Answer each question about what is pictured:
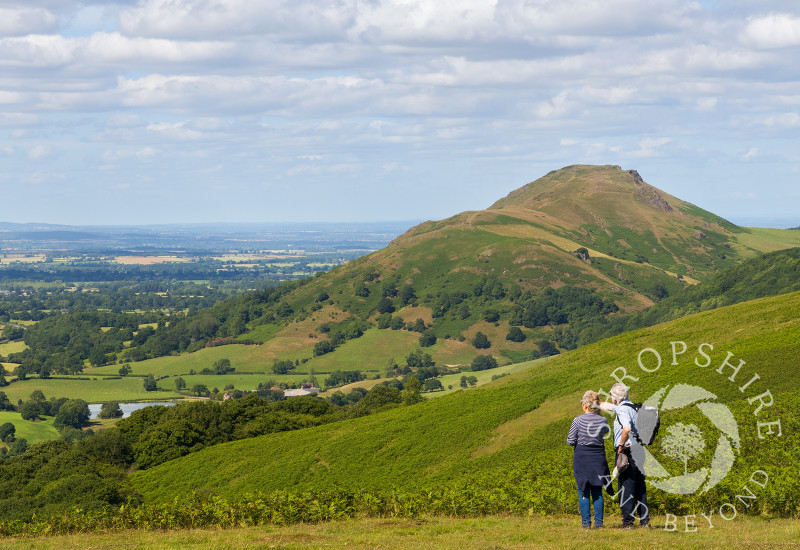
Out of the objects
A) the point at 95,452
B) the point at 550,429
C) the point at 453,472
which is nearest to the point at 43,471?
the point at 95,452

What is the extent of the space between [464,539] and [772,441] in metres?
22.2

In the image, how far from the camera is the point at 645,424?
78.0 feet

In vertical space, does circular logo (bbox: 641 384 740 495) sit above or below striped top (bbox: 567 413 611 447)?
below

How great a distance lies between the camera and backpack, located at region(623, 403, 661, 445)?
2359 cm

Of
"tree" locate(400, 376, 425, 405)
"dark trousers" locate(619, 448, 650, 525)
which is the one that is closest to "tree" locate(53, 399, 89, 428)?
"tree" locate(400, 376, 425, 405)

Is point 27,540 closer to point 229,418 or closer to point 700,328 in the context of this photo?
point 700,328

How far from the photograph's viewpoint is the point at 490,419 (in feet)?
241

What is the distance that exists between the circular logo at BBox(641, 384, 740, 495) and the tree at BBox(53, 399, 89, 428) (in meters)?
165

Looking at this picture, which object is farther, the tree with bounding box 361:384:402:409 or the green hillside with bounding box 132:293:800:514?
the tree with bounding box 361:384:402:409

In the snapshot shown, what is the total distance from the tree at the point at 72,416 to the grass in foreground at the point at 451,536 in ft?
547

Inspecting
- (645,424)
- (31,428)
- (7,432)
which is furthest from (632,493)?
(31,428)

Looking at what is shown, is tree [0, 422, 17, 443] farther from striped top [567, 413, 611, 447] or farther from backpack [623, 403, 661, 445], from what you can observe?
backpack [623, 403, 661, 445]

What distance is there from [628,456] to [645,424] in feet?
3.64

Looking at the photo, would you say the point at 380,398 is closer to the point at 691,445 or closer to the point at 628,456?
the point at 691,445
